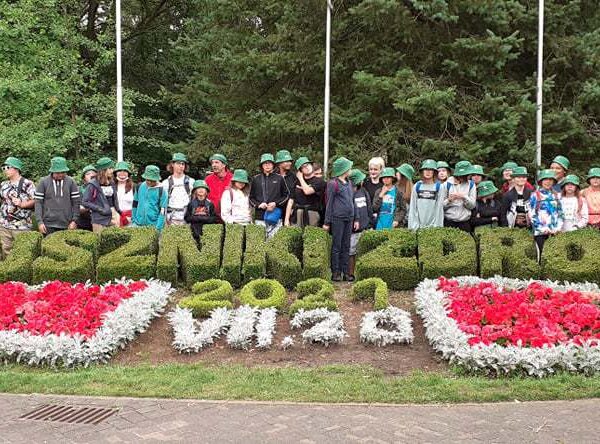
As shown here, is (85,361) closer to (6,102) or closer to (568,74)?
(6,102)

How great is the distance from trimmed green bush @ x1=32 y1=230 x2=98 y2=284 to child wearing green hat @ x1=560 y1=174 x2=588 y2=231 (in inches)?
285

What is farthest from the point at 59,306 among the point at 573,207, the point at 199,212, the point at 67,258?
the point at 573,207

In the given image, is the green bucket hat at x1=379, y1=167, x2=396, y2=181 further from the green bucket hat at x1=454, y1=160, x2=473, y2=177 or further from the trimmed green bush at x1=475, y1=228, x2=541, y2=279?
the trimmed green bush at x1=475, y1=228, x2=541, y2=279

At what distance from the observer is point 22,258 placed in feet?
33.4

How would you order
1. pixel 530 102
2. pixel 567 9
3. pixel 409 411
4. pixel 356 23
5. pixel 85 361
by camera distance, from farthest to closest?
pixel 356 23, pixel 567 9, pixel 530 102, pixel 85 361, pixel 409 411

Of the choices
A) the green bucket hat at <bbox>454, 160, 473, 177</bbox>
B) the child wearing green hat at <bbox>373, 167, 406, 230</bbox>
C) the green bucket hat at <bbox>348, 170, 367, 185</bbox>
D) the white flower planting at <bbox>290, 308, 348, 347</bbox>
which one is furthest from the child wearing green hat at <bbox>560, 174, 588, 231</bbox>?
the white flower planting at <bbox>290, 308, 348, 347</bbox>

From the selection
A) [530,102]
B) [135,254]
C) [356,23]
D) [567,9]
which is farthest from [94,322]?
[567,9]

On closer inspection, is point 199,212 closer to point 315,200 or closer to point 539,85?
point 315,200

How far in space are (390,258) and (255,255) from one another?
6.61ft

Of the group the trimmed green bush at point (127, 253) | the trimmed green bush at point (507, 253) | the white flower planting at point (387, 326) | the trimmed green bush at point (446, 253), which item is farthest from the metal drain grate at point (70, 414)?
the trimmed green bush at point (507, 253)

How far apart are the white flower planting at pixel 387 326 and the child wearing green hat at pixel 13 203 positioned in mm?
5845

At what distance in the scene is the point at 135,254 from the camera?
33.9 feet

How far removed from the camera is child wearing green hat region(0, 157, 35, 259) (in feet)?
35.6

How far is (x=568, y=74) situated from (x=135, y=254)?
11.9 meters
